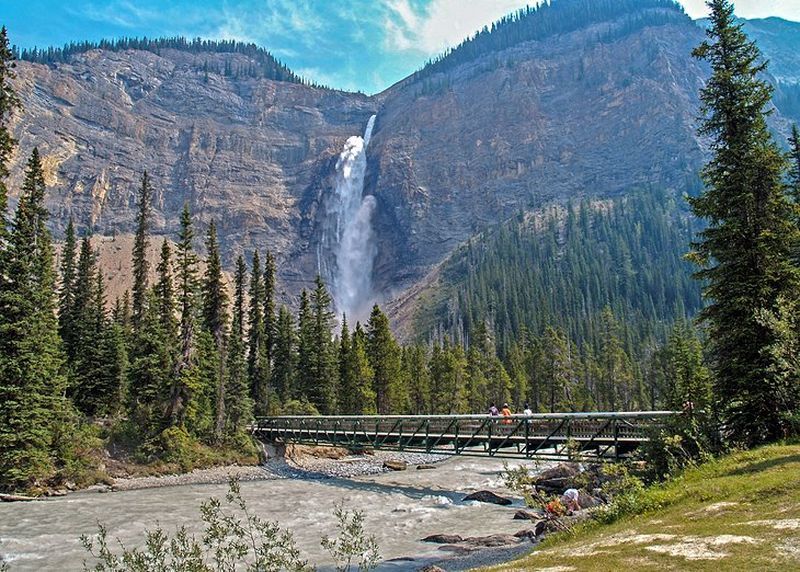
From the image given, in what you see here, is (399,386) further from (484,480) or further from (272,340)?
(484,480)

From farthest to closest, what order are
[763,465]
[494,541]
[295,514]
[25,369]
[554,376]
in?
1. [554,376]
2. [25,369]
3. [295,514]
4. [494,541]
5. [763,465]

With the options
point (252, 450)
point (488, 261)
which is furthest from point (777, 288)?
point (488, 261)

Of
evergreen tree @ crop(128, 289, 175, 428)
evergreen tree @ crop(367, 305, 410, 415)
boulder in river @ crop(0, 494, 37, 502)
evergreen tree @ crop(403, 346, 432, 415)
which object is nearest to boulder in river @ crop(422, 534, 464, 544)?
boulder in river @ crop(0, 494, 37, 502)

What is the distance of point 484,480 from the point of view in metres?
37.1

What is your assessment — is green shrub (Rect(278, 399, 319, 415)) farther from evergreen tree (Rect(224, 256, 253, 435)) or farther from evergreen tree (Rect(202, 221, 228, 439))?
evergreen tree (Rect(202, 221, 228, 439))

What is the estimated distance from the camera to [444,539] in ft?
64.2

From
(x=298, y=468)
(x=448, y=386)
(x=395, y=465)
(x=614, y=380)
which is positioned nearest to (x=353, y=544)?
(x=395, y=465)

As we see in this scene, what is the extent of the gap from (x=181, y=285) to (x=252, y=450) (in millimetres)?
14327

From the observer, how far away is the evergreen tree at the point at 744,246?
17.3 metres

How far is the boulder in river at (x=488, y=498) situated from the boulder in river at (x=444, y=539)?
810cm

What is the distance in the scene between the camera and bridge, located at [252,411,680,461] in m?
25.6

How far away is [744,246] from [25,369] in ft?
111

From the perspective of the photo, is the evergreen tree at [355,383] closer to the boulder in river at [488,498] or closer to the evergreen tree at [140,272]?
the evergreen tree at [140,272]

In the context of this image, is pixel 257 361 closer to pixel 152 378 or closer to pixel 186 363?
pixel 152 378
